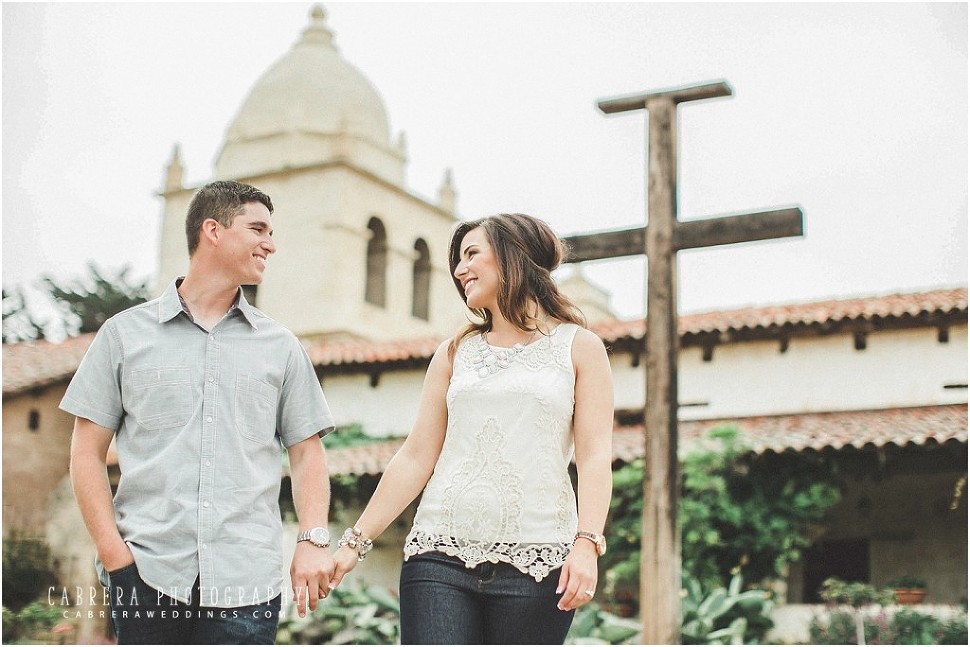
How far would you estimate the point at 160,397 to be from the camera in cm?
346

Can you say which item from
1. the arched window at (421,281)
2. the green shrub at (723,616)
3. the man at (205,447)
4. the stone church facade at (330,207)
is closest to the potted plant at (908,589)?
the green shrub at (723,616)

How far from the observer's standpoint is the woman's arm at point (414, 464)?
3678 millimetres

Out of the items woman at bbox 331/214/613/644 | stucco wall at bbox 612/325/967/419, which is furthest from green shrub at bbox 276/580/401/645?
woman at bbox 331/214/613/644

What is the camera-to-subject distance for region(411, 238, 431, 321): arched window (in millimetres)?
28516

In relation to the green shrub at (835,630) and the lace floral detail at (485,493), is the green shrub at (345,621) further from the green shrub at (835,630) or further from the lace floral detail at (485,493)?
the lace floral detail at (485,493)

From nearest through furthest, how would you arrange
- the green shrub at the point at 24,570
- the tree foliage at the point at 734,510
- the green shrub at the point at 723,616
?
the green shrub at the point at 723,616 < the tree foliage at the point at 734,510 < the green shrub at the point at 24,570

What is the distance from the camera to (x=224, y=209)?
3689 millimetres

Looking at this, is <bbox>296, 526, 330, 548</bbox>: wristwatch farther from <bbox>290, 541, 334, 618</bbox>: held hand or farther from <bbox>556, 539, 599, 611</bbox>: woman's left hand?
<bbox>556, 539, 599, 611</bbox>: woman's left hand

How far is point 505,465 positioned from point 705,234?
20.4ft

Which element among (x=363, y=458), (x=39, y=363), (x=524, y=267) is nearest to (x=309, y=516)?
(x=524, y=267)

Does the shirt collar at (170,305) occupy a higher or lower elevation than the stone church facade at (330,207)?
lower

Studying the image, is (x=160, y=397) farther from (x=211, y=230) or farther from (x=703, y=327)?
(x=703, y=327)

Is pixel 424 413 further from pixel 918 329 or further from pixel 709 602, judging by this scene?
pixel 918 329

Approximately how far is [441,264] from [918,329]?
1468 centimetres
